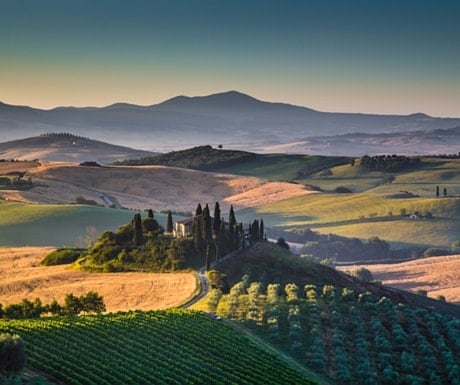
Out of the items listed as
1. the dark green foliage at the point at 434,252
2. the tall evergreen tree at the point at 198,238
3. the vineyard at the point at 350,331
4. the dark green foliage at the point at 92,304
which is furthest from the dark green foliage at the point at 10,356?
the dark green foliage at the point at 434,252

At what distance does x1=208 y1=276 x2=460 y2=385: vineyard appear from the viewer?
5997 cm

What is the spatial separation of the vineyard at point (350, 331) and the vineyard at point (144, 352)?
438 centimetres

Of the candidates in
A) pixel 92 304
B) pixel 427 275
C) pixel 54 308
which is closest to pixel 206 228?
pixel 92 304

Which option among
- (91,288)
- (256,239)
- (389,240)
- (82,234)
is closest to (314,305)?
(91,288)

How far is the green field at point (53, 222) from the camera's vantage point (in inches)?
5103

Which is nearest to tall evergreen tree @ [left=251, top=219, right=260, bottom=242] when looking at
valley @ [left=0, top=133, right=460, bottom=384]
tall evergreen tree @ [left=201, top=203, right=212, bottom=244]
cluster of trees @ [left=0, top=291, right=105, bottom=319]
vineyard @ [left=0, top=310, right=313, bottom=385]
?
valley @ [left=0, top=133, right=460, bottom=384]

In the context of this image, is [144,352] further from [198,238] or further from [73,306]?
[198,238]

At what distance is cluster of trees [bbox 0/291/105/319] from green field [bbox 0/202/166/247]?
5791 centimetres

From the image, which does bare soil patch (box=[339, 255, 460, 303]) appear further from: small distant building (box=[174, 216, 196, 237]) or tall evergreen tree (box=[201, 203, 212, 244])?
tall evergreen tree (box=[201, 203, 212, 244])

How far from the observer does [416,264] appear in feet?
473

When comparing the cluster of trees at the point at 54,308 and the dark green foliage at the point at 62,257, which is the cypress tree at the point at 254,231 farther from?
the cluster of trees at the point at 54,308

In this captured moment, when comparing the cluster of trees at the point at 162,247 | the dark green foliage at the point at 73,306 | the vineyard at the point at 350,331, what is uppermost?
the cluster of trees at the point at 162,247

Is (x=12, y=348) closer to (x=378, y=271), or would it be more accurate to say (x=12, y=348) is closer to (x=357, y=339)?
(x=357, y=339)

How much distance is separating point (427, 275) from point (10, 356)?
101 m
